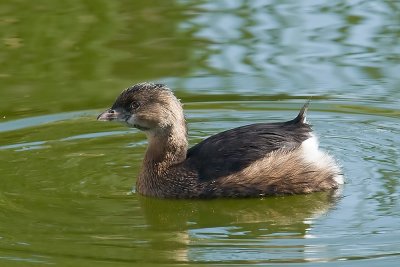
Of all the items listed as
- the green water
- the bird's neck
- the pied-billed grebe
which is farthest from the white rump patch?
the bird's neck

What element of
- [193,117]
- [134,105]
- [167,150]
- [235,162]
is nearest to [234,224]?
[235,162]

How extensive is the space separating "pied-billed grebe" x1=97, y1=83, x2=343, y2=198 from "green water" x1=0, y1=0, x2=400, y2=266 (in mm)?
113

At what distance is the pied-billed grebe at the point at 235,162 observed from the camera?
8.73m

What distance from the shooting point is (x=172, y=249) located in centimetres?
759

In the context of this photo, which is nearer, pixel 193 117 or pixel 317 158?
pixel 317 158

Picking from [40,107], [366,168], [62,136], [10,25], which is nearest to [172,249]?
[366,168]

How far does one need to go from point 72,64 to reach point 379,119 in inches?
133

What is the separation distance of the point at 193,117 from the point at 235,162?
2.03m

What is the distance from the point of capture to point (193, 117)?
10703mm

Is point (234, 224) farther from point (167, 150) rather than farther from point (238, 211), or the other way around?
point (167, 150)

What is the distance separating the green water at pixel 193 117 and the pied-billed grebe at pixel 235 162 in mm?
113

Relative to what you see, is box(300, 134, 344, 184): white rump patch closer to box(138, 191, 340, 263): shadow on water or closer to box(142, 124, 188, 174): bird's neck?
box(138, 191, 340, 263): shadow on water

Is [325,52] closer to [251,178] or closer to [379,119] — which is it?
[379,119]

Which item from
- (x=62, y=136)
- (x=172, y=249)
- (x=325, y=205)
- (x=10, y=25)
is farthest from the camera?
(x=10, y=25)
